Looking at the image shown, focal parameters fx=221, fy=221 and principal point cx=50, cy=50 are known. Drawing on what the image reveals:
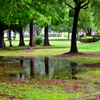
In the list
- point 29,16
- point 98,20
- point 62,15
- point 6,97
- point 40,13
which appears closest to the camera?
point 6,97

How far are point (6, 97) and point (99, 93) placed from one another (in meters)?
3.23

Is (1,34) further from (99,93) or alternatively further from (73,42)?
(99,93)

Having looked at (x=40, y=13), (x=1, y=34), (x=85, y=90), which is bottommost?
(x=85, y=90)

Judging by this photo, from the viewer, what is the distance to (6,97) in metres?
7.30

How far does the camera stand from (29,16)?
26.2 meters

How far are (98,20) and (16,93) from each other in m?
12.2

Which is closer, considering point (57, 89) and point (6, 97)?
point (6, 97)

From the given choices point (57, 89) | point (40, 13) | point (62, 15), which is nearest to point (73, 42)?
point (40, 13)

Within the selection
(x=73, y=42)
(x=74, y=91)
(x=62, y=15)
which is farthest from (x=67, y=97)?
(x=62, y=15)

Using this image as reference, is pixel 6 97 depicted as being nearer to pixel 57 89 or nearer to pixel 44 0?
pixel 57 89

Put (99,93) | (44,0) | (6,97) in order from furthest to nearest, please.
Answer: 1. (44,0)
2. (99,93)
3. (6,97)

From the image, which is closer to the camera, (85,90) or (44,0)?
(85,90)

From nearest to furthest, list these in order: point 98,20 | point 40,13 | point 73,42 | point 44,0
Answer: point 98,20 → point 44,0 → point 73,42 → point 40,13

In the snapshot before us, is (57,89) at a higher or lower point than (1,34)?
lower
